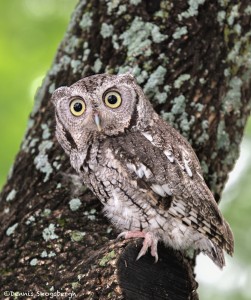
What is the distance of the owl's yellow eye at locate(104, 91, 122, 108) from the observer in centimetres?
310

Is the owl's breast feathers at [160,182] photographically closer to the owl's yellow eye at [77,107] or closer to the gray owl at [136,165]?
the gray owl at [136,165]

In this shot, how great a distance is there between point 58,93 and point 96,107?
0.21m

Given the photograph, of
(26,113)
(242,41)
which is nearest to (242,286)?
(26,113)

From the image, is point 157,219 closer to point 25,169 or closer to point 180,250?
point 180,250

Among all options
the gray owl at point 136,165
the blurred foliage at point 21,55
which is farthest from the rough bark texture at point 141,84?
the blurred foliage at point 21,55

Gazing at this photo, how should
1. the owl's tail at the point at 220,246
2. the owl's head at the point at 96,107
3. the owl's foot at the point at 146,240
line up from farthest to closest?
the owl's head at the point at 96,107
the owl's tail at the point at 220,246
the owl's foot at the point at 146,240

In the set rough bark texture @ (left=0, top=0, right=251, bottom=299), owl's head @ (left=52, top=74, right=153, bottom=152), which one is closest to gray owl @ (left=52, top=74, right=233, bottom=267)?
owl's head @ (left=52, top=74, right=153, bottom=152)

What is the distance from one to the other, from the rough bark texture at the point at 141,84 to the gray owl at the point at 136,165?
112 millimetres

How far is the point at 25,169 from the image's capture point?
3.16m

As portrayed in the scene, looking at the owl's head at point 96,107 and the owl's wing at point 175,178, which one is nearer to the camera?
the owl's wing at point 175,178

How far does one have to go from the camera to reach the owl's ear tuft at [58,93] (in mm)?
3068

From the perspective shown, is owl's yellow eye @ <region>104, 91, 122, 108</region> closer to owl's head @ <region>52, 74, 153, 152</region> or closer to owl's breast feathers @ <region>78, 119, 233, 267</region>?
owl's head @ <region>52, 74, 153, 152</region>

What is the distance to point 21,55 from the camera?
4.98 metres

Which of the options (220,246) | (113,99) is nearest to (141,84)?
(113,99)
